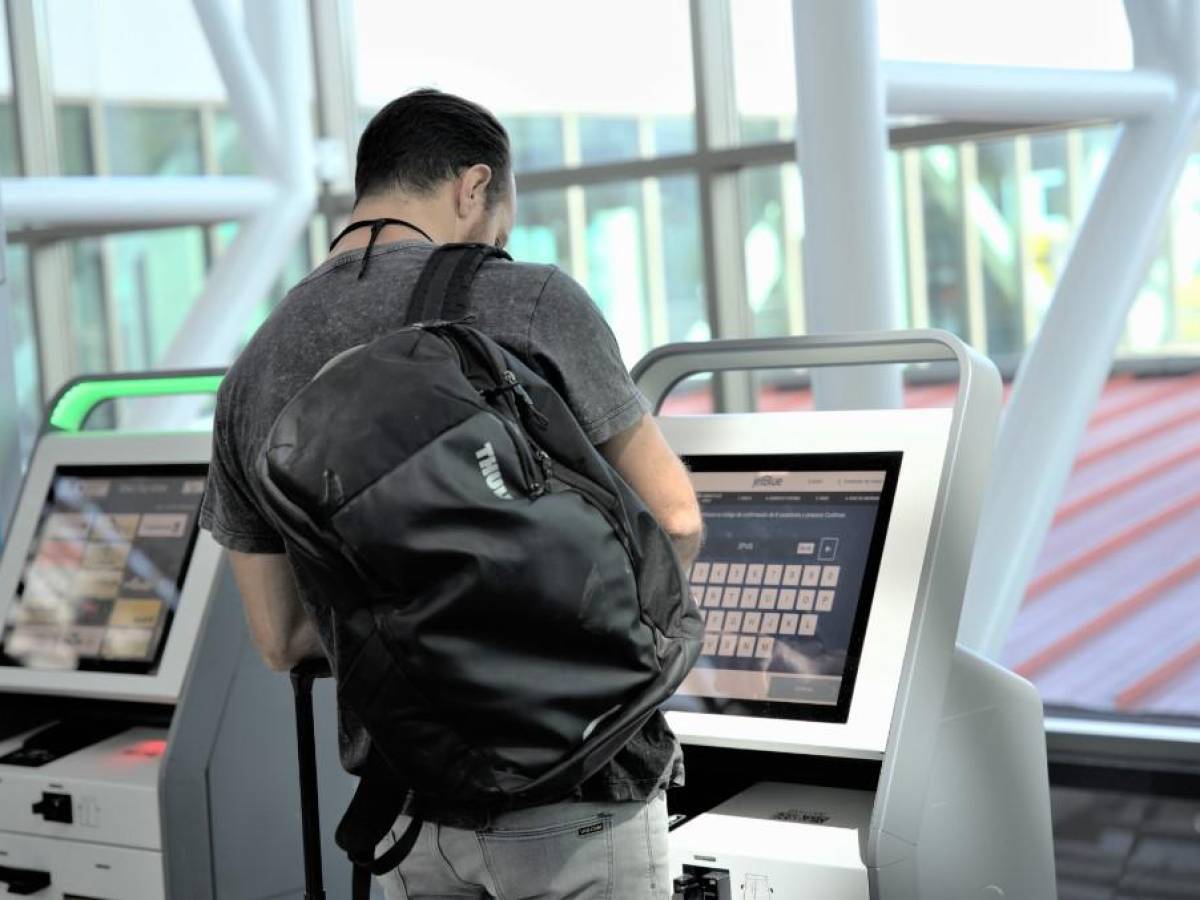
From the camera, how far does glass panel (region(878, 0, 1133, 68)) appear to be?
4305 mm

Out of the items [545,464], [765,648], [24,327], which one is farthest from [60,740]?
[24,327]

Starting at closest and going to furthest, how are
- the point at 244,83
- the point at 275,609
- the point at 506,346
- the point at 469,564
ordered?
the point at 469,564, the point at 506,346, the point at 275,609, the point at 244,83

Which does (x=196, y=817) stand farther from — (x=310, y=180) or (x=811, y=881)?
(x=310, y=180)

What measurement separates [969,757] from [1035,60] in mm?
2812

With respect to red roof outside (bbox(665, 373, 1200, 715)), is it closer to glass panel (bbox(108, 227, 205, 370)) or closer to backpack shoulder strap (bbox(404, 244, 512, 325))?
glass panel (bbox(108, 227, 205, 370))

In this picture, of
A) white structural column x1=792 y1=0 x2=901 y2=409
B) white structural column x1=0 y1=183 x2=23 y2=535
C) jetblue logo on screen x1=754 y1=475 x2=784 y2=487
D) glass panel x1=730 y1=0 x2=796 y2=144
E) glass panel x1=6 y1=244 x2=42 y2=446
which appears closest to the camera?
jetblue logo on screen x1=754 y1=475 x2=784 y2=487

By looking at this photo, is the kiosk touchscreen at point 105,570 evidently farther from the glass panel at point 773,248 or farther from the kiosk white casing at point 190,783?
the glass panel at point 773,248

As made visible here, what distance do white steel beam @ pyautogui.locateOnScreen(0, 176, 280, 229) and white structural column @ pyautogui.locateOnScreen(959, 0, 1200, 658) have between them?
268cm

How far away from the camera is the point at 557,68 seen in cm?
511

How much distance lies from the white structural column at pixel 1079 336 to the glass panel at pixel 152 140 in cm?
360

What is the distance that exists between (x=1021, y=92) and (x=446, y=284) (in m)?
2.30

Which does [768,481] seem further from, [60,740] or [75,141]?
[75,141]

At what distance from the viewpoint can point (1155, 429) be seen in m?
5.82

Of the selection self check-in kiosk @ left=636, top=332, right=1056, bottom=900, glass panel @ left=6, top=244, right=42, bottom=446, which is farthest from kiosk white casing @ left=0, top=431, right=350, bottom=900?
glass panel @ left=6, top=244, right=42, bottom=446
